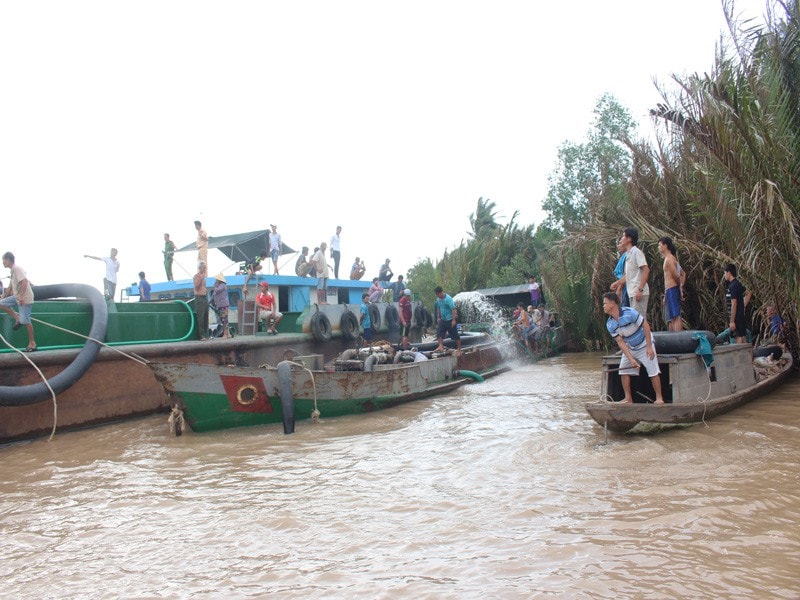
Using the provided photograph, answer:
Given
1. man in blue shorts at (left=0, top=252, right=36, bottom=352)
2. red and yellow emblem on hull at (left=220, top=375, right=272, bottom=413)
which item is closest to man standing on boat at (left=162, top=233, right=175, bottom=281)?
man in blue shorts at (left=0, top=252, right=36, bottom=352)

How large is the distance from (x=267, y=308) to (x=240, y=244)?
4355 millimetres

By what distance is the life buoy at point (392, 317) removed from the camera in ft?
57.0

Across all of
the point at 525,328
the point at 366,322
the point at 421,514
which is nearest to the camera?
the point at 421,514

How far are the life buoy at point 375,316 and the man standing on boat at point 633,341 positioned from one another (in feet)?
32.6

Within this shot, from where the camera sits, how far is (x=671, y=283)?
8633 mm

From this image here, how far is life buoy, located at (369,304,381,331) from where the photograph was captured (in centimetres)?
1673

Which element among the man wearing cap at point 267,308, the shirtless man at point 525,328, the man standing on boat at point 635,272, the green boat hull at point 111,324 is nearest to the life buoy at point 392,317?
the man wearing cap at point 267,308

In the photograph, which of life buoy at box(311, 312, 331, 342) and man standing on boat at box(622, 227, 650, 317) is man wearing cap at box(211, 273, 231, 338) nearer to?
life buoy at box(311, 312, 331, 342)

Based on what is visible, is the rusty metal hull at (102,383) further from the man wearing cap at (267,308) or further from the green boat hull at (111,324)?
the man wearing cap at (267,308)

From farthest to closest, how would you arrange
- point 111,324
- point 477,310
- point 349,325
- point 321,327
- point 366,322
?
1. point 477,310
2. point 366,322
3. point 349,325
4. point 321,327
5. point 111,324

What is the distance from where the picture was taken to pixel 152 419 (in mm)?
10945

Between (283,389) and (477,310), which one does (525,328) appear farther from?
(283,389)

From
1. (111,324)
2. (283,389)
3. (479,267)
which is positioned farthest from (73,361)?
(479,267)

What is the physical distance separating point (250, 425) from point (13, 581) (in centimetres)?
518
